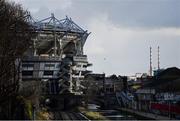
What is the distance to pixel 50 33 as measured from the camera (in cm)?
11919

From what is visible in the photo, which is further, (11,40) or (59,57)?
(59,57)

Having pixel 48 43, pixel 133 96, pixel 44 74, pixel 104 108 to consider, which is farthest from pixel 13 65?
pixel 48 43

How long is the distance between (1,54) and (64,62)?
8444 cm

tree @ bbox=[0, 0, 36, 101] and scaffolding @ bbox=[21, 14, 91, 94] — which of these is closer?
tree @ bbox=[0, 0, 36, 101]

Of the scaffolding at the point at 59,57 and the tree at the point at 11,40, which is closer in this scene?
the tree at the point at 11,40

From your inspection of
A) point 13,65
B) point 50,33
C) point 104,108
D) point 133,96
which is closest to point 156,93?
point 133,96

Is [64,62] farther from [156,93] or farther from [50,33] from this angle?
[156,93]

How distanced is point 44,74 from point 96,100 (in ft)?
49.7

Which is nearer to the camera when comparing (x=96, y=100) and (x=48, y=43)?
(x=96, y=100)

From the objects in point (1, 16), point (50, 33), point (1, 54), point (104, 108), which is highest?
point (50, 33)

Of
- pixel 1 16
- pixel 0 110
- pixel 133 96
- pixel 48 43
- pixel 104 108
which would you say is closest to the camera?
pixel 1 16

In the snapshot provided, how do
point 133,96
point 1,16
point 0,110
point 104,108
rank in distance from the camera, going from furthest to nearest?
point 104,108 → point 133,96 → point 0,110 → point 1,16

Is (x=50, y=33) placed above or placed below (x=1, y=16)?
above

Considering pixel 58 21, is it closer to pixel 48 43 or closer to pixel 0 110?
pixel 48 43
